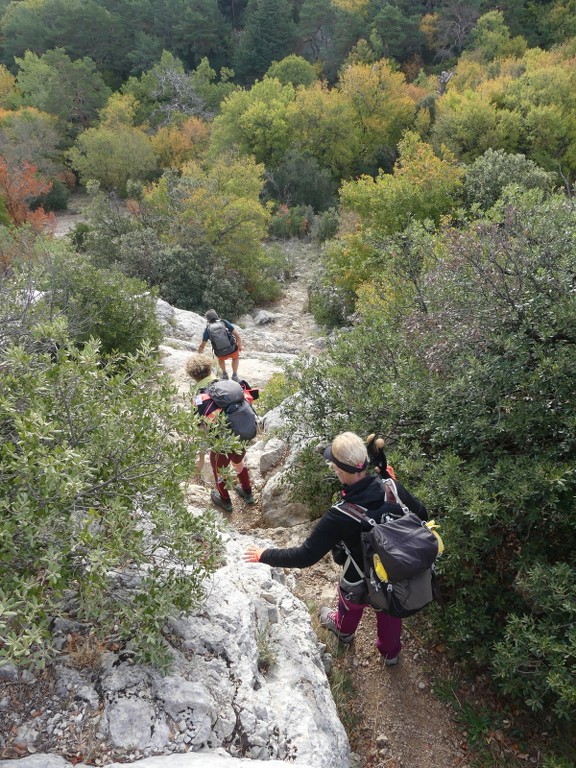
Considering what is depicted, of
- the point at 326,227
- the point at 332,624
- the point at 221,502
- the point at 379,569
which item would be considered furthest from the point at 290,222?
the point at 379,569

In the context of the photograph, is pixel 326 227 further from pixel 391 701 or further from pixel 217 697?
pixel 217 697

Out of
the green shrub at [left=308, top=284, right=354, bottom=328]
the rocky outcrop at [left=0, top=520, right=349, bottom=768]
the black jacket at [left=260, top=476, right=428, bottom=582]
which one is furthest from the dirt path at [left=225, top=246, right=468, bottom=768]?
the green shrub at [left=308, top=284, right=354, bottom=328]

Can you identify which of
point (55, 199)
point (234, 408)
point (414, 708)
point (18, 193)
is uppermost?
point (234, 408)

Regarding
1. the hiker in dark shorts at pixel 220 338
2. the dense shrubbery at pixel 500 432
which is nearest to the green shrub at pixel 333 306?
the hiker in dark shorts at pixel 220 338

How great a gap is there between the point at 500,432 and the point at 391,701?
2554mm

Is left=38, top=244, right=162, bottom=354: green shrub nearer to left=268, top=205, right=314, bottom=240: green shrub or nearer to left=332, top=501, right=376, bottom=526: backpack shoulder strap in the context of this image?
left=332, top=501, right=376, bottom=526: backpack shoulder strap

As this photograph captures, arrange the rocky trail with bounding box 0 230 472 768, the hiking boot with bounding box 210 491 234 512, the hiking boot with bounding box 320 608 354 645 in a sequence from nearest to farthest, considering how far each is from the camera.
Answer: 1. the rocky trail with bounding box 0 230 472 768
2. the hiking boot with bounding box 320 608 354 645
3. the hiking boot with bounding box 210 491 234 512

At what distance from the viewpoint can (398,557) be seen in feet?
11.2

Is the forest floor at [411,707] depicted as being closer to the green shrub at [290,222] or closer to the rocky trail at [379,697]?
the rocky trail at [379,697]

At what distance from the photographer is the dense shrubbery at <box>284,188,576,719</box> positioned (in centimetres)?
399

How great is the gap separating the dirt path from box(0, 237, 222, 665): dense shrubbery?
6.59ft

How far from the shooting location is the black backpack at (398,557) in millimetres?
3457

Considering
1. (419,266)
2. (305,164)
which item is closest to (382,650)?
(419,266)

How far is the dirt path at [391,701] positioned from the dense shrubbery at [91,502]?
6.59 feet
